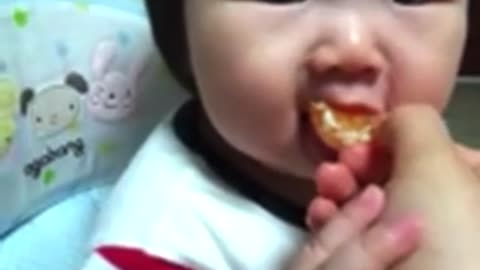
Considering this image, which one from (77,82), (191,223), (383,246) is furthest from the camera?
(77,82)

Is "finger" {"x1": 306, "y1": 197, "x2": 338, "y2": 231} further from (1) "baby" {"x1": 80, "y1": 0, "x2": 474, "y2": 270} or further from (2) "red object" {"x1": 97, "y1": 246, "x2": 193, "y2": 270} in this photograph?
(2) "red object" {"x1": 97, "y1": 246, "x2": 193, "y2": 270}

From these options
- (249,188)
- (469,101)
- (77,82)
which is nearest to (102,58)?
(77,82)

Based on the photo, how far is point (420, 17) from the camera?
0.81 m

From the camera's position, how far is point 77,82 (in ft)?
3.26

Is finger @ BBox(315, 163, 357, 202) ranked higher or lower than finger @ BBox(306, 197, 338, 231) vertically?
higher

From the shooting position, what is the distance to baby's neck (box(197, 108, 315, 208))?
0.92m

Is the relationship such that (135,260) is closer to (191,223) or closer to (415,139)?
(191,223)

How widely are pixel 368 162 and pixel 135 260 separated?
0.71 ft

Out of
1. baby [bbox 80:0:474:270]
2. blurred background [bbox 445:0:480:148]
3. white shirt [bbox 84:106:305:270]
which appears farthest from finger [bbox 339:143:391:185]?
blurred background [bbox 445:0:480:148]

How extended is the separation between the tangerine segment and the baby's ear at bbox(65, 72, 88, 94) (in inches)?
10.8

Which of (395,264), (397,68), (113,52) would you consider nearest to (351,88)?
(397,68)

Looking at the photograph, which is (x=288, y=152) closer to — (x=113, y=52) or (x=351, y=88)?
(x=351, y=88)

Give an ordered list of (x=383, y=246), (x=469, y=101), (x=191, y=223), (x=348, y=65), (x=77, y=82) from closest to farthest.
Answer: (x=383, y=246), (x=348, y=65), (x=191, y=223), (x=77, y=82), (x=469, y=101)

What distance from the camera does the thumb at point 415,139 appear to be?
0.68 metres
